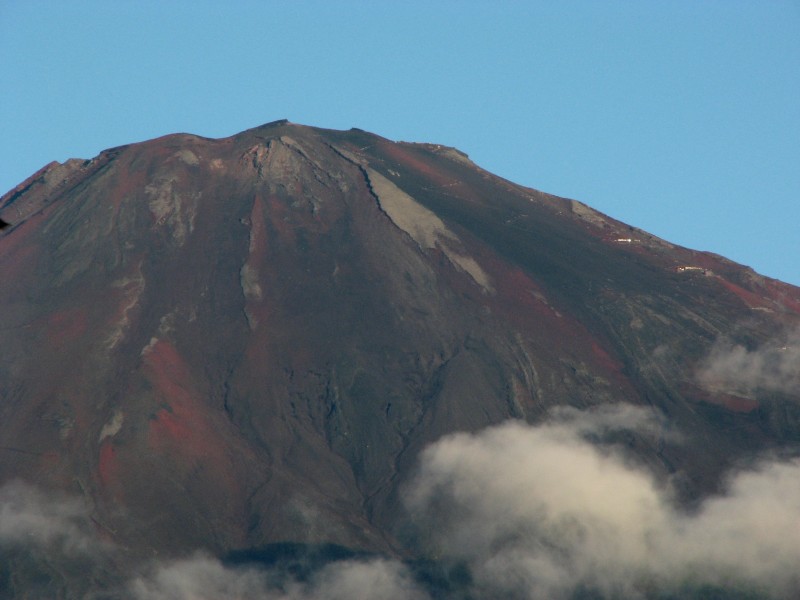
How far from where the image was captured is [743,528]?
123 meters

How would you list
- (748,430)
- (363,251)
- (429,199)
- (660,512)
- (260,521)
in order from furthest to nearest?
(429,199), (363,251), (748,430), (660,512), (260,521)

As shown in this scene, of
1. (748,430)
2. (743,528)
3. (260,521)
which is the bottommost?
(260,521)

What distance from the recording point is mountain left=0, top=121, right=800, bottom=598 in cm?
11019

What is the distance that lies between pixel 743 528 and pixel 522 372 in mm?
24439

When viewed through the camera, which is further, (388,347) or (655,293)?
(655,293)

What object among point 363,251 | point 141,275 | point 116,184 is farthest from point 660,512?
point 116,184

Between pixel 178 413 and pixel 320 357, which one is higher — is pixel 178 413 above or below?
below

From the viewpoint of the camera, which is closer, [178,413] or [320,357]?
[178,413]

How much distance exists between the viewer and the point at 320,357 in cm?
12725

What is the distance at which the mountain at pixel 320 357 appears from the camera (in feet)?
362

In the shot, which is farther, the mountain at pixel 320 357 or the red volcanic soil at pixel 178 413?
the red volcanic soil at pixel 178 413

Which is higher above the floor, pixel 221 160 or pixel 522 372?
pixel 221 160

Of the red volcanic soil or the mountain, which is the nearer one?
the mountain

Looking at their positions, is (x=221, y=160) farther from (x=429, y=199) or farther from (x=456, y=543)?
(x=456, y=543)
